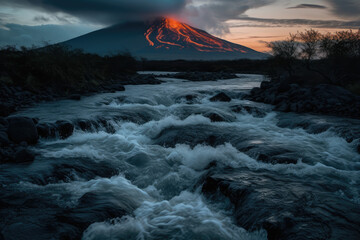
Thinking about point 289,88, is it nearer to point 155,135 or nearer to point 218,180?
point 155,135

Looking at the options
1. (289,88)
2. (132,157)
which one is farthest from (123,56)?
(132,157)

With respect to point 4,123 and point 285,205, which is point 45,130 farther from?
point 285,205

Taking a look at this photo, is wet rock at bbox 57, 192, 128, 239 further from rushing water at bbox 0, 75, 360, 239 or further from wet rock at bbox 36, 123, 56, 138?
wet rock at bbox 36, 123, 56, 138

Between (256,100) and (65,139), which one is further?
(256,100)

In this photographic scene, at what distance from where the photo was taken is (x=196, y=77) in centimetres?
3916

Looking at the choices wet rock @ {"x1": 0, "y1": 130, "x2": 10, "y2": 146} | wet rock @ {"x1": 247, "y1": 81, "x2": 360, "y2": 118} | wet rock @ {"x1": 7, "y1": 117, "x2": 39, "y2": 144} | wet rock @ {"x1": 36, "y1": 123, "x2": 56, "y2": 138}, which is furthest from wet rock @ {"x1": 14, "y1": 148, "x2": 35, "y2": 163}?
wet rock @ {"x1": 247, "y1": 81, "x2": 360, "y2": 118}

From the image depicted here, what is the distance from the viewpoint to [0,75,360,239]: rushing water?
413 centimetres

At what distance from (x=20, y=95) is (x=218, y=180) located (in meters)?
14.5

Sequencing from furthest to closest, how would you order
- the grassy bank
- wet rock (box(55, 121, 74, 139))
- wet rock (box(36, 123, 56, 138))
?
the grassy bank, wet rock (box(55, 121, 74, 139)), wet rock (box(36, 123, 56, 138))

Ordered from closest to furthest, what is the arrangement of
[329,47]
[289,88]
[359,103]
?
[359,103] < [289,88] < [329,47]

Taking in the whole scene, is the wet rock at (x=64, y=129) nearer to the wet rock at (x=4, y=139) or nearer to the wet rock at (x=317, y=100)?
the wet rock at (x=4, y=139)

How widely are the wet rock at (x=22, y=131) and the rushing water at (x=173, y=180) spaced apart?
1.55 feet

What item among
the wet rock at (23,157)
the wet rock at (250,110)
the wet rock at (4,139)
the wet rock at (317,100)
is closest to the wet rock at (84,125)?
the wet rock at (4,139)

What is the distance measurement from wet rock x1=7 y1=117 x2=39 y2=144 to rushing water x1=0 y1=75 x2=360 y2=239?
0.47 meters
